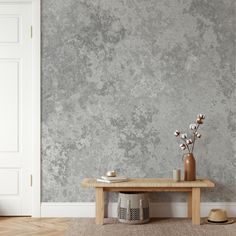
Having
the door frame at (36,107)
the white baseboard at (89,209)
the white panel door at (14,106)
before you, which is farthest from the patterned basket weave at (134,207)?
the white panel door at (14,106)

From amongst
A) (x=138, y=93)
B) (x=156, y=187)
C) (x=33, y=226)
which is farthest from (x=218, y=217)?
(x=33, y=226)

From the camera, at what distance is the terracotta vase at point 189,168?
4617 mm

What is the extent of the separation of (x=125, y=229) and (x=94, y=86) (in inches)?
57.9

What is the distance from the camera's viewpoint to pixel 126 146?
491 centimetres

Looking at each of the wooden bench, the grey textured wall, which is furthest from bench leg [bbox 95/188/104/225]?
the grey textured wall

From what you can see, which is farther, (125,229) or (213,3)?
(213,3)

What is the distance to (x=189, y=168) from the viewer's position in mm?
4617

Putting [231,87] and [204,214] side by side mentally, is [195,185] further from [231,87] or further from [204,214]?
[231,87]

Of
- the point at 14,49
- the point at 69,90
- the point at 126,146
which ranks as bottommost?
the point at 126,146

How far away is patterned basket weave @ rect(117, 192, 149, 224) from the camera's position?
447 cm

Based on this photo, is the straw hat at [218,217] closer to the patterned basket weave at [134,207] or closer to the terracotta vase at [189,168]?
the terracotta vase at [189,168]

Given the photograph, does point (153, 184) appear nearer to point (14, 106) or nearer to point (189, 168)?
point (189, 168)

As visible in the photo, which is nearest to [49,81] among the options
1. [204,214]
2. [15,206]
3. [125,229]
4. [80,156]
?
[80,156]

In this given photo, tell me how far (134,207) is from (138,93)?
1.16 metres
